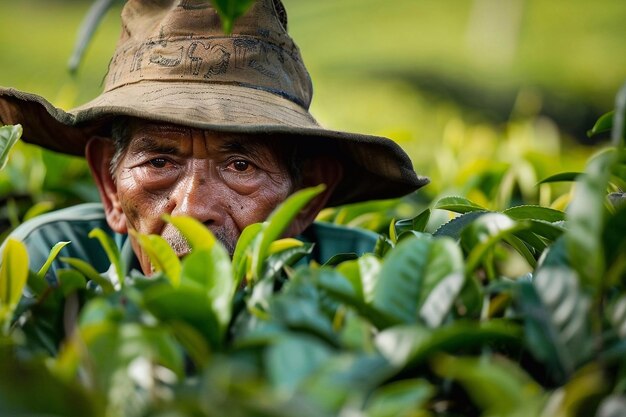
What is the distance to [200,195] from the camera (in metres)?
2.17

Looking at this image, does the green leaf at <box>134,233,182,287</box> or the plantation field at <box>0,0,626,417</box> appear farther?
the green leaf at <box>134,233,182,287</box>

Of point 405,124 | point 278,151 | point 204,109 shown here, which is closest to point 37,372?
point 204,109

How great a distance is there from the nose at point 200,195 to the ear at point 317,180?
372 mm

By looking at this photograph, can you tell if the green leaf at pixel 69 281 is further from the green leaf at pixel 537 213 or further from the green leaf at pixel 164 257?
the green leaf at pixel 537 213

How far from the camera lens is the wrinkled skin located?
218cm

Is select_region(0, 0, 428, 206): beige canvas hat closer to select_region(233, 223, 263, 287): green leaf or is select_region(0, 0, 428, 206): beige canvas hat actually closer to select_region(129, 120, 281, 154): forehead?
select_region(129, 120, 281, 154): forehead

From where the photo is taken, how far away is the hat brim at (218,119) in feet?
6.99

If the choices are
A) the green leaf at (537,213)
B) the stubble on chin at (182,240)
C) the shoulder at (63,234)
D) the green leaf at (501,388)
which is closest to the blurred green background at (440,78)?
the shoulder at (63,234)

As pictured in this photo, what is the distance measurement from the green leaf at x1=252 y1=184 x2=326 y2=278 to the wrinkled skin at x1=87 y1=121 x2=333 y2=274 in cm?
76

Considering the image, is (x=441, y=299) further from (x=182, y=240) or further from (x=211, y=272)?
(x=182, y=240)

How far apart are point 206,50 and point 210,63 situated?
0.04 meters

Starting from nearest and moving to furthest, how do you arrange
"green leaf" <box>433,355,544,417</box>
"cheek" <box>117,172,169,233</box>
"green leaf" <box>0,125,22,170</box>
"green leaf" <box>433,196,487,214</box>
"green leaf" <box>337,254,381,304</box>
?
"green leaf" <box>433,355,544,417</box>
"green leaf" <box>337,254,381,304</box>
"green leaf" <box>0,125,22,170</box>
"green leaf" <box>433,196,487,214</box>
"cheek" <box>117,172,169,233</box>

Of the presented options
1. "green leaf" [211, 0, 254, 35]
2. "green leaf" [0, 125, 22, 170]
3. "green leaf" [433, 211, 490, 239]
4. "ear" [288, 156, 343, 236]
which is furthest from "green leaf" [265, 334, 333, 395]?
"ear" [288, 156, 343, 236]

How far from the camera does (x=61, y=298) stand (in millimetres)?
1268
